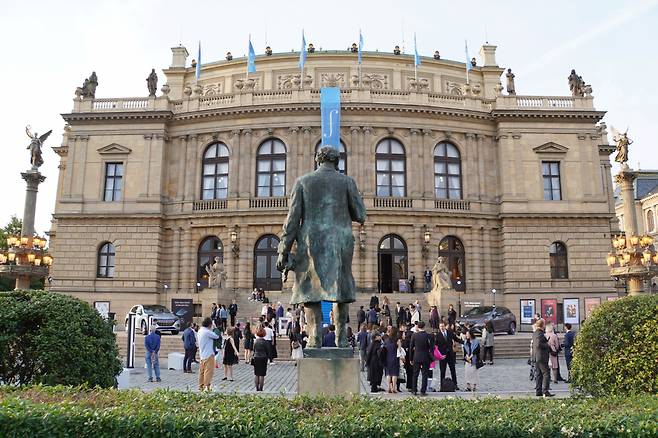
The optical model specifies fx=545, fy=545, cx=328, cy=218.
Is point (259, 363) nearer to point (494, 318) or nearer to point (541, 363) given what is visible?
point (541, 363)

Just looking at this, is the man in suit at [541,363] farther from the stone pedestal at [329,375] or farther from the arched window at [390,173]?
the arched window at [390,173]

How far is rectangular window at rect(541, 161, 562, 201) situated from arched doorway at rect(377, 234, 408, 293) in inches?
450

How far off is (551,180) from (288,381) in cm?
2933

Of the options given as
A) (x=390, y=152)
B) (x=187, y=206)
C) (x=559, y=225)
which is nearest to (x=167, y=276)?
(x=187, y=206)

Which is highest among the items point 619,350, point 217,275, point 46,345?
point 217,275

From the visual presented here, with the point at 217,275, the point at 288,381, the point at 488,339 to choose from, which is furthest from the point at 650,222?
the point at 288,381

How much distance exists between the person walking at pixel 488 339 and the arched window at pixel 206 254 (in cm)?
2155

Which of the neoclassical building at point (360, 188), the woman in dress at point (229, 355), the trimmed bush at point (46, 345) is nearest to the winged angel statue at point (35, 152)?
the neoclassical building at point (360, 188)

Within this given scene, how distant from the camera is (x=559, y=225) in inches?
1523

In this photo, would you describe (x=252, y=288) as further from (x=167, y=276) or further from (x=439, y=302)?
(x=439, y=302)

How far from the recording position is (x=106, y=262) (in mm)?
39281

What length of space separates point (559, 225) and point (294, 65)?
92.0 ft

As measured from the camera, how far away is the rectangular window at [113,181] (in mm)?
40188

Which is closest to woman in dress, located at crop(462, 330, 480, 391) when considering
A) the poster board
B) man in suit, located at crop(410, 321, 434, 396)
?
man in suit, located at crop(410, 321, 434, 396)
